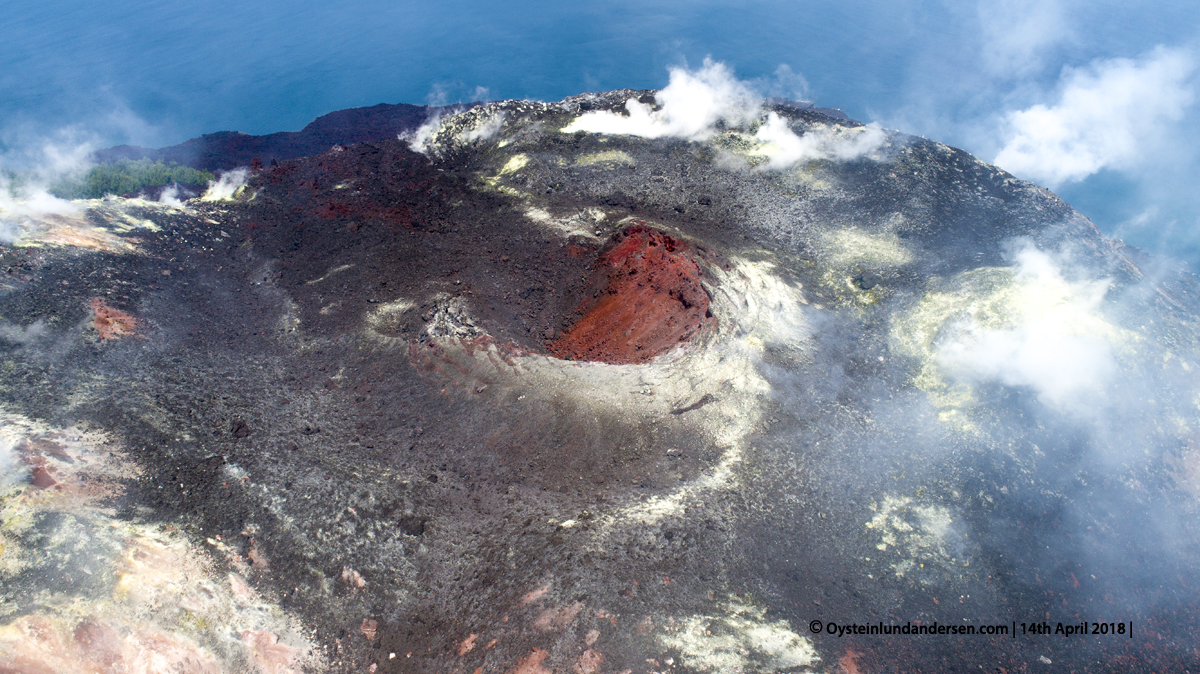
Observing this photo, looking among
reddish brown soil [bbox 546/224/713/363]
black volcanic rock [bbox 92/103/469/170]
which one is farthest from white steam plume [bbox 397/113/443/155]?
reddish brown soil [bbox 546/224/713/363]

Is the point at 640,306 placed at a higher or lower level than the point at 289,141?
lower

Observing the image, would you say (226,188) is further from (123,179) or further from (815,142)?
(815,142)

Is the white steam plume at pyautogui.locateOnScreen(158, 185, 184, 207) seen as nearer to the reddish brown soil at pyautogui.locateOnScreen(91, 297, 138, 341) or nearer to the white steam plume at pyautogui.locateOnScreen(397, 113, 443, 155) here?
the white steam plume at pyautogui.locateOnScreen(397, 113, 443, 155)

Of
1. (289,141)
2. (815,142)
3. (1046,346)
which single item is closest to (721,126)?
(815,142)

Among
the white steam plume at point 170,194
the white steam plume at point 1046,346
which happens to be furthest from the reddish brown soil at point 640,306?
the white steam plume at point 170,194

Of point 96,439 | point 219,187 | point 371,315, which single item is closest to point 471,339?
point 371,315

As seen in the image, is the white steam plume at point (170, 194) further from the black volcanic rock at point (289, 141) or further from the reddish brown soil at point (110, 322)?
the reddish brown soil at point (110, 322)
